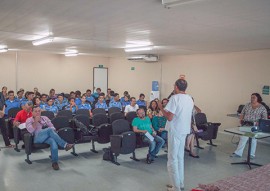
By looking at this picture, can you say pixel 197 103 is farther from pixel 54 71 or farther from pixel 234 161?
pixel 54 71

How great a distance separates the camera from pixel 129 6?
359 cm

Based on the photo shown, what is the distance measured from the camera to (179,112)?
3.80 metres

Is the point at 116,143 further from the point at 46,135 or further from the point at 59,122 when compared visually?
the point at 59,122

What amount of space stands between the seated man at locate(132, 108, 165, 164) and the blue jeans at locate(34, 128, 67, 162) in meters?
1.60

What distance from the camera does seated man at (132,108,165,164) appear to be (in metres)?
5.62

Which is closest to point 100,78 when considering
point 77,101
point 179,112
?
point 77,101

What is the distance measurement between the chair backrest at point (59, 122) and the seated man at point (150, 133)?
1.60 m

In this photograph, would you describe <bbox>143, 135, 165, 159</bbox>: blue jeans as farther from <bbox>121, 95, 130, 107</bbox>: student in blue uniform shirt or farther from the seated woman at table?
<bbox>121, 95, 130, 107</bbox>: student in blue uniform shirt

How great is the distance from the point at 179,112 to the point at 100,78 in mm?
11351

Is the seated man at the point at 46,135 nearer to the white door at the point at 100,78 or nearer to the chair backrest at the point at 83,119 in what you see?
the chair backrest at the point at 83,119

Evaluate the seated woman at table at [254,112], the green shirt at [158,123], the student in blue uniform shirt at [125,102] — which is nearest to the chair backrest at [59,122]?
the green shirt at [158,123]

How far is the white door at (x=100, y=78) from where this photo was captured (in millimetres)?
14611

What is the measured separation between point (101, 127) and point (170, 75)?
19.4ft

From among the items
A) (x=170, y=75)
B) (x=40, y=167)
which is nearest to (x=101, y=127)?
(x=40, y=167)
